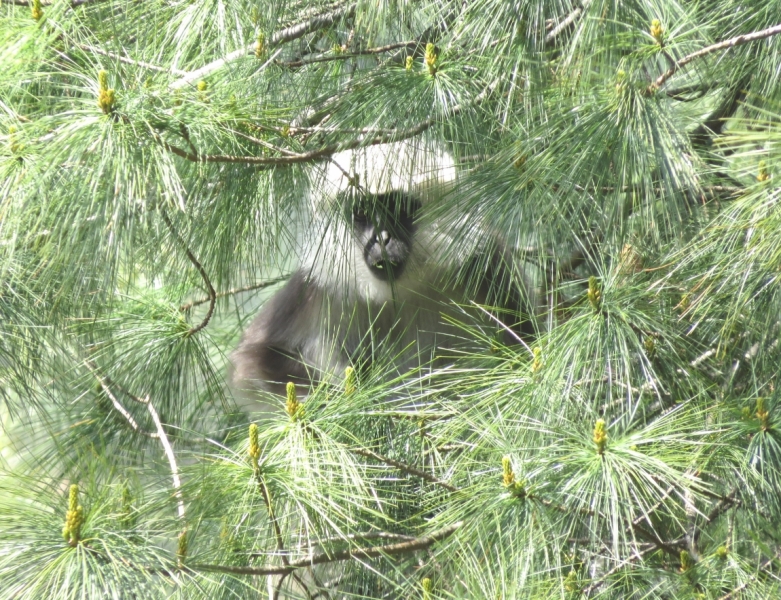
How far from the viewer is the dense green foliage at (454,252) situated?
1424 mm

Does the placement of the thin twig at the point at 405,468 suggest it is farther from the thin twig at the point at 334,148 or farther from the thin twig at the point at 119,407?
the thin twig at the point at 119,407

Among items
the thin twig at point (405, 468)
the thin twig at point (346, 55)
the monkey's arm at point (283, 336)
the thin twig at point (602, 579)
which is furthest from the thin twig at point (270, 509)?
the monkey's arm at point (283, 336)

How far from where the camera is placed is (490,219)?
1786 millimetres

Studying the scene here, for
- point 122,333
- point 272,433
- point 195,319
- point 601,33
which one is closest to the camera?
point 272,433

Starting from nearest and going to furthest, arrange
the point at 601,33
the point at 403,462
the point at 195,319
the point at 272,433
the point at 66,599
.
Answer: the point at 66,599 → the point at 272,433 → the point at 601,33 → the point at 403,462 → the point at 195,319

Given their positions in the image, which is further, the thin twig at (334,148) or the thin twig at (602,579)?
the thin twig at (334,148)

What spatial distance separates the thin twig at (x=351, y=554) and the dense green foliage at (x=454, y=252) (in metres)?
0.01

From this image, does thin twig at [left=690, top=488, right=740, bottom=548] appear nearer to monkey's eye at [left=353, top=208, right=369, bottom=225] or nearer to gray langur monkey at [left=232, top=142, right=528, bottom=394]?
gray langur monkey at [left=232, top=142, right=528, bottom=394]

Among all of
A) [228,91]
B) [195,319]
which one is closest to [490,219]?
[228,91]

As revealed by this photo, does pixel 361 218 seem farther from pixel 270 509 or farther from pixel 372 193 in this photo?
pixel 270 509

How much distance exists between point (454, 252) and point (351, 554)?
2.15 ft

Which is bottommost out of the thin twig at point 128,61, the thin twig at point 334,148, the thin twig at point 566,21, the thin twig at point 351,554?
the thin twig at point 351,554

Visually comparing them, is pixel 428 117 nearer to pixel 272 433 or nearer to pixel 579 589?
pixel 272 433

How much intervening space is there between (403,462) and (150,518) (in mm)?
435
